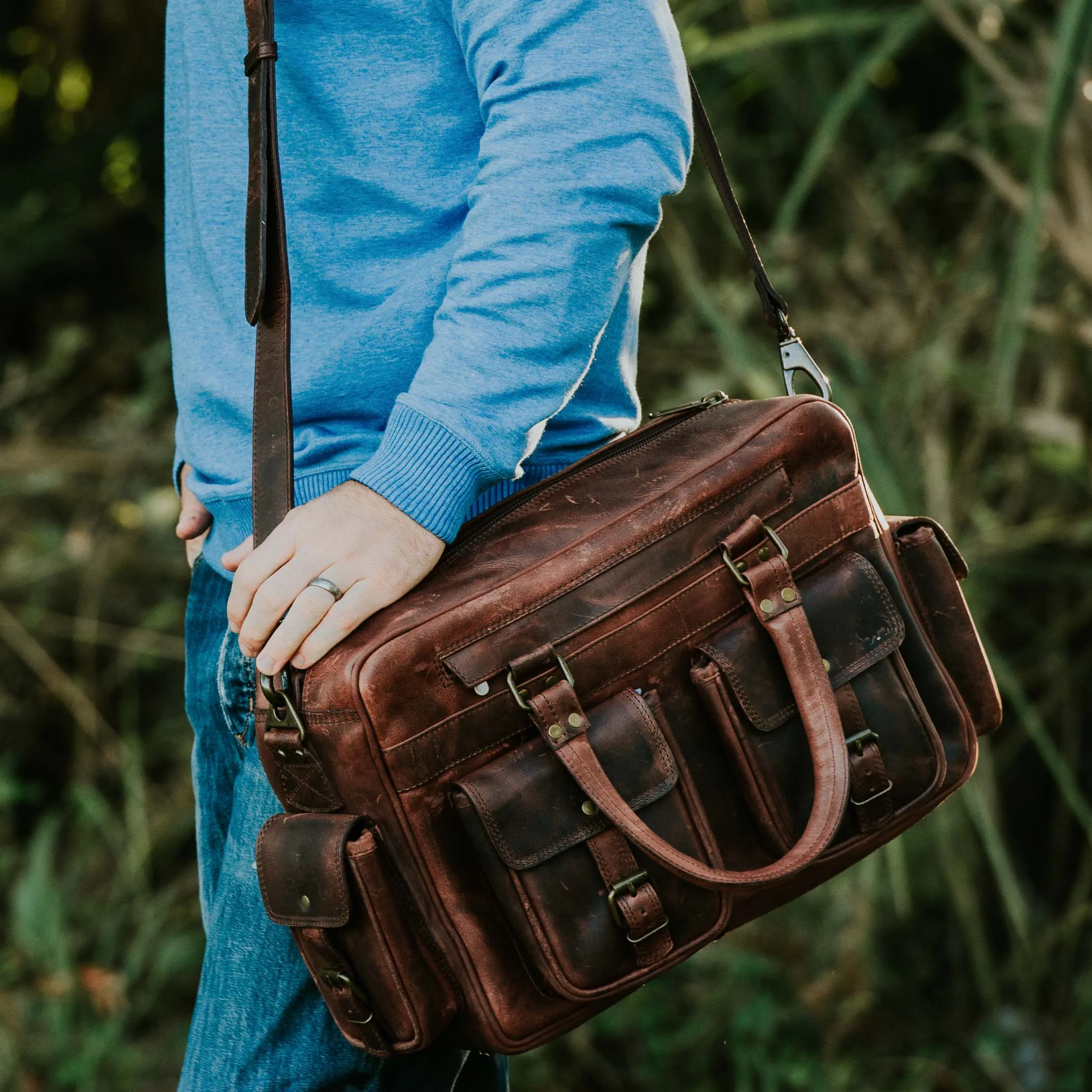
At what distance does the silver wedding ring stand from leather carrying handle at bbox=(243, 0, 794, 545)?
0.27ft

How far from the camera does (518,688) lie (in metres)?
0.97

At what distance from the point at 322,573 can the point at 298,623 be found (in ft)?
0.14

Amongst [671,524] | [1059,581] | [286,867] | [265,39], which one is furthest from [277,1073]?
[1059,581]

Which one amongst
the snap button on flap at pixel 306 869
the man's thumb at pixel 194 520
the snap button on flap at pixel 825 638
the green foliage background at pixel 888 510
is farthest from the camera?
the green foliage background at pixel 888 510

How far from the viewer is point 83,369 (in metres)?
3.84

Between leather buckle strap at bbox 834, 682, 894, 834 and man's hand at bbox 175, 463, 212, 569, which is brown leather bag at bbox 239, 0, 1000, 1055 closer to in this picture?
leather buckle strap at bbox 834, 682, 894, 834

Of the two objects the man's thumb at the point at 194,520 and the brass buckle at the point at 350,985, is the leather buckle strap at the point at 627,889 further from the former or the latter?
the man's thumb at the point at 194,520

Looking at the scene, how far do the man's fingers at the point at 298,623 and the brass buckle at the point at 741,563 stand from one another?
367mm

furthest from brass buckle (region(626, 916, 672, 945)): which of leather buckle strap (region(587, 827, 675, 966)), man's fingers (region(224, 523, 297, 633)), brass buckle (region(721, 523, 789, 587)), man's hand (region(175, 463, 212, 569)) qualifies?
man's hand (region(175, 463, 212, 569))

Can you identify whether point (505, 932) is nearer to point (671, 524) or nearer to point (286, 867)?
point (286, 867)

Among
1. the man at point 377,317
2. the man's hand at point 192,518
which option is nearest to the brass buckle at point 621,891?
the man at point 377,317

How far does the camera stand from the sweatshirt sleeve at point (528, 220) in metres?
0.95

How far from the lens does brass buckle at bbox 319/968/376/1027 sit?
0.97m

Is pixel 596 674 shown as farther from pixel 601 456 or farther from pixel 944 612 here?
pixel 944 612
